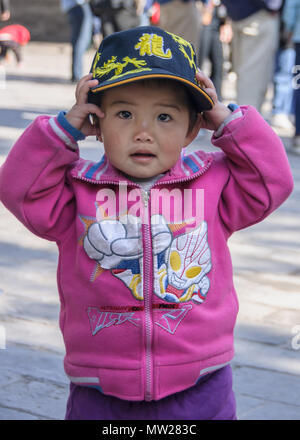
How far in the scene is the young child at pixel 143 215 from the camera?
209 centimetres

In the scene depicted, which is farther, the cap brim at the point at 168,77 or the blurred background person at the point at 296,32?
the blurred background person at the point at 296,32

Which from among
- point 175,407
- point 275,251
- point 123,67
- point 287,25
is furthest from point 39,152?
point 287,25

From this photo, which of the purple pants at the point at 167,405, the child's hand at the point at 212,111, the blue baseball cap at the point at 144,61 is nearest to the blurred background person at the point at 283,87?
the child's hand at the point at 212,111

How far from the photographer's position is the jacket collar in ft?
7.04

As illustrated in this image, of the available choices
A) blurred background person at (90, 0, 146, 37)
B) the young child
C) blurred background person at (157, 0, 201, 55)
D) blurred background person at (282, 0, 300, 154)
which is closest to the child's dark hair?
the young child

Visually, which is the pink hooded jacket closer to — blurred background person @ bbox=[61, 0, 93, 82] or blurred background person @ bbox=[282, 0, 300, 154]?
blurred background person @ bbox=[282, 0, 300, 154]

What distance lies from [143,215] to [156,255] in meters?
0.10

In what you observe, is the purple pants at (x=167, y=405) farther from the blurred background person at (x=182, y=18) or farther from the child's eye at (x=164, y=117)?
the blurred background person at (x=182, y=18)

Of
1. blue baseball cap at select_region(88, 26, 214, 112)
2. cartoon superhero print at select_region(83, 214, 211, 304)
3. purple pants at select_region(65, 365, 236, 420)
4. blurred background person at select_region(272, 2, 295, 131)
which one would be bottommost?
blurred background person at select_region(272, 2, 295, 131)

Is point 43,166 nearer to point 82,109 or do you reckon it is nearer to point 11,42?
point 82,109

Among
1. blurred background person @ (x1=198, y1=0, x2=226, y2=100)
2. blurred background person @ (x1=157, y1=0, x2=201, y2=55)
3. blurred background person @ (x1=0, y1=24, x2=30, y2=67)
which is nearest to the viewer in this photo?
blurred background person @ (x1=157, y1=0, x2=201, y2=55)

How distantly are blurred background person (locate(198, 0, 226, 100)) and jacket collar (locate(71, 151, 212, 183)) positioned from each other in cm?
635

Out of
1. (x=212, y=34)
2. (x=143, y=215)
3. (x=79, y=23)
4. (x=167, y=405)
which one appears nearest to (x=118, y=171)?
(x=143, y=215)

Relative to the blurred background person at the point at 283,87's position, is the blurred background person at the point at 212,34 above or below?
above
